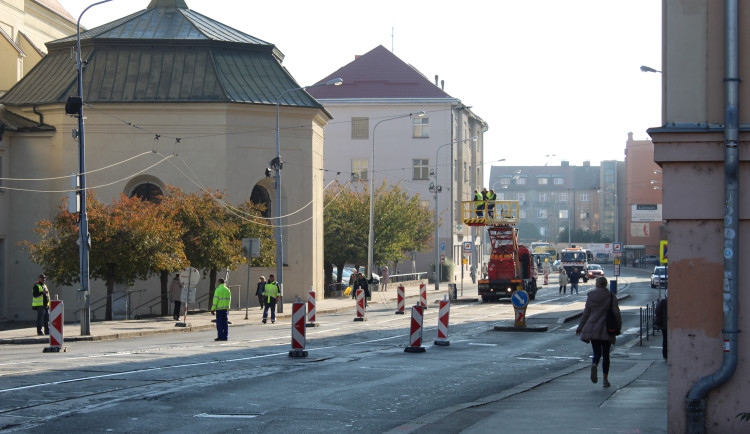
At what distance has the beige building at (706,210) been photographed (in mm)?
8406

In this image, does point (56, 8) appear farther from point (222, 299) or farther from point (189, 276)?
point (222, 299)

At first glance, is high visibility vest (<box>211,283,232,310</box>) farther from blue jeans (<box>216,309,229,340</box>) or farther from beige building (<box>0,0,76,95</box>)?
beige building (<box>0,0,76,95</box>)

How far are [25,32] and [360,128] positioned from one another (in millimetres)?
33248

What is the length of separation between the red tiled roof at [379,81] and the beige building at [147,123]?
3208cm

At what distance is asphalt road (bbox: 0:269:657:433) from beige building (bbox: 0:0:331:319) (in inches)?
572

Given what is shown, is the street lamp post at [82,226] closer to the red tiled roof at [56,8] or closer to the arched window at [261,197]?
the arched window at [261,197]

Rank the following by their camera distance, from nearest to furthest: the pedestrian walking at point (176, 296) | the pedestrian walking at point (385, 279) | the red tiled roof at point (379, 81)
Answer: the pedestrian walking at point (176, 296)
the pedestrian walking at point (385, 279)
the red tiled roof at point (379, 81)

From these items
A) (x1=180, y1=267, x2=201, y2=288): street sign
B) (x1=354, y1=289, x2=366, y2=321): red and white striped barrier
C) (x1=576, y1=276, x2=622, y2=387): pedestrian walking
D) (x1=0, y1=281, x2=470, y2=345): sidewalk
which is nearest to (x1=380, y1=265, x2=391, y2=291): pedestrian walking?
(x1=0, y1=281, x2=470, y2=345): sidewalk

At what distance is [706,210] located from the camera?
8.54 m

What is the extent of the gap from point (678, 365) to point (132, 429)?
220 inches

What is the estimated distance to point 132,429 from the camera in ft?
32.5

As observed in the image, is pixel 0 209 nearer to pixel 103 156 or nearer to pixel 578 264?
pixel 103 156

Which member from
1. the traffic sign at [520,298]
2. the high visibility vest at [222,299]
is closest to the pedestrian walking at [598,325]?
the high visibility vest at [222,299]

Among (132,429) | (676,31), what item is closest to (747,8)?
(676,31)
